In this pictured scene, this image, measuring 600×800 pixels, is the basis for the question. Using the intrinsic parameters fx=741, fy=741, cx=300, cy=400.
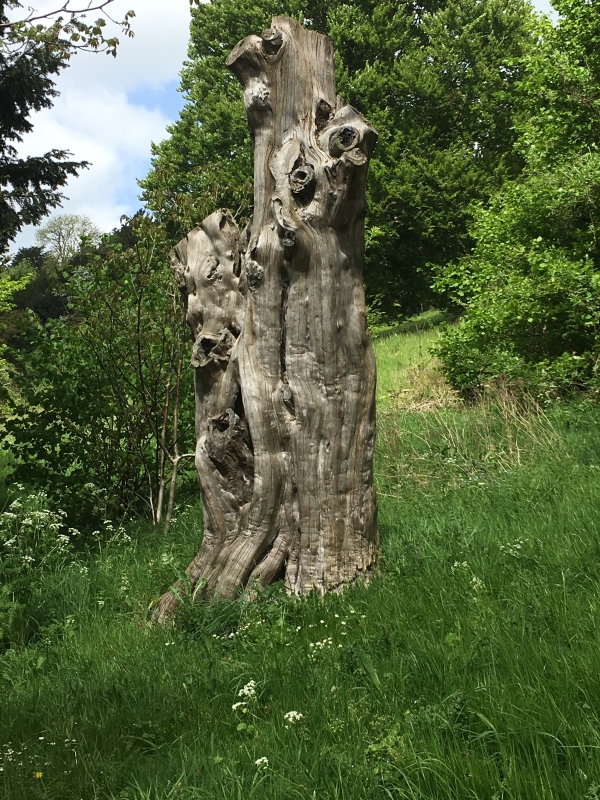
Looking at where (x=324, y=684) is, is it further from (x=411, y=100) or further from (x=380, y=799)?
(x=411, y=100)

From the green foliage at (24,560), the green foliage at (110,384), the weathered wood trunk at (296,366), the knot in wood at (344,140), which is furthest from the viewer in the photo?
the green foliage at (110,384)

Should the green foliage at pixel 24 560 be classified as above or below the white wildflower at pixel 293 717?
above

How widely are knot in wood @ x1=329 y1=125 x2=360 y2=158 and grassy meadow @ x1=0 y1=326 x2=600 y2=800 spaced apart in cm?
262

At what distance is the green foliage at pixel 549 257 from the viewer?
34.4ft

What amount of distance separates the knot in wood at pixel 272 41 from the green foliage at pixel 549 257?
636 centimetres

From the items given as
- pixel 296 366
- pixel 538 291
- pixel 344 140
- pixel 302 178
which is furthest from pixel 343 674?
pixel 538 291

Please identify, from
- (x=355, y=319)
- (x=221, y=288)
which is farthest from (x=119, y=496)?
(x=355, y=319)

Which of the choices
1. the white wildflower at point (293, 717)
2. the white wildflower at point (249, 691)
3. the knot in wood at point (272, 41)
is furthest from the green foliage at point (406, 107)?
the white wildflower at point (293, 717)

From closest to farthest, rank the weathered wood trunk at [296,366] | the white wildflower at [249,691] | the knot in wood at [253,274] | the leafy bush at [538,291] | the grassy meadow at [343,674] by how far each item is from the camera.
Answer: the grassy meadow at [343,674]
the white wildflower at [249,691]
the weathered wood trunk at [296,366]
the knot in wood at [253,274]
the leafy bush at [538,291]

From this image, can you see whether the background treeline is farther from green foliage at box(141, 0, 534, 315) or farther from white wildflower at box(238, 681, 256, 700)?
white wildflower at box(238, 681, 256, 700)

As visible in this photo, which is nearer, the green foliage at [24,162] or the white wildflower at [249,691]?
the white wildflower at [249,691]

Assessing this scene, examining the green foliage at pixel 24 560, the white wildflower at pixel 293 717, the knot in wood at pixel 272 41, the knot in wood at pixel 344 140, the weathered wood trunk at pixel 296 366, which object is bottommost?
the white wildflower at pixel 293 717

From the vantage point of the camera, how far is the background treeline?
7656 mm

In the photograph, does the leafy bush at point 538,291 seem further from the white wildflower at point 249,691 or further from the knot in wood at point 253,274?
the white wildflower at point 249,691
